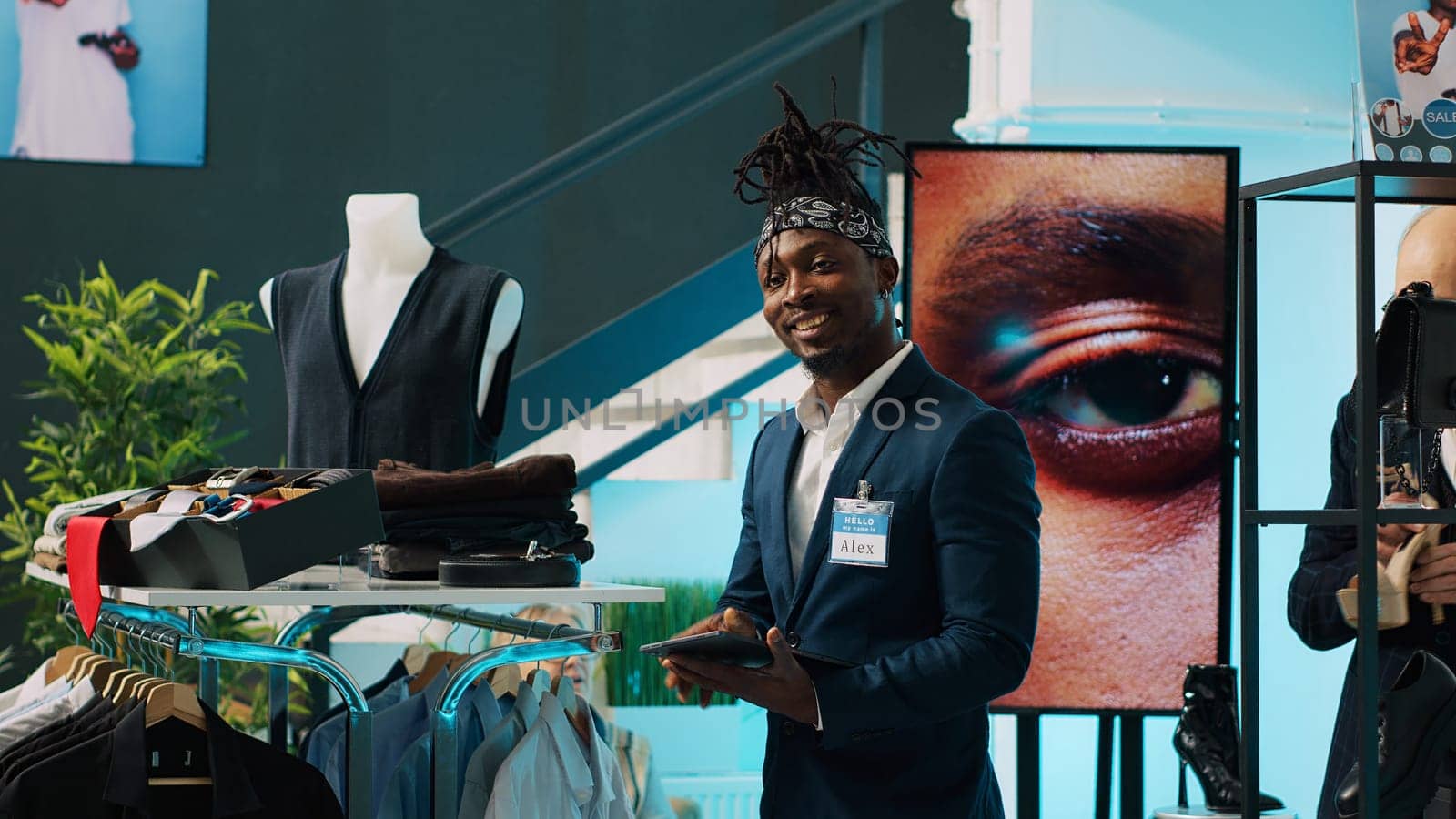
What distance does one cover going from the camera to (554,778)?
Result: 7.47 feet

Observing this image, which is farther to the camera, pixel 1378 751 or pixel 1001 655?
pixel 1378 751

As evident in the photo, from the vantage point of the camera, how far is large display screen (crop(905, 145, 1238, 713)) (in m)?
3.65

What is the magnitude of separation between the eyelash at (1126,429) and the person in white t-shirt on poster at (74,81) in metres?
3.80

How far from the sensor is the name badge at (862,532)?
1.86 metres

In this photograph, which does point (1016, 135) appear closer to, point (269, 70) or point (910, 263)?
point (910, 263)

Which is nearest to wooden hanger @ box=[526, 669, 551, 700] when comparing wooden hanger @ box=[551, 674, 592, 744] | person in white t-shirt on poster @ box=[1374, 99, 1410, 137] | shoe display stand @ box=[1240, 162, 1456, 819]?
wooden hanger @ box=[551, 674, 592, 744]

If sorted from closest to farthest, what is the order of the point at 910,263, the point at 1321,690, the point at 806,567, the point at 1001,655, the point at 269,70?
the point at 1001,655
the point at 806,567
the point at 1321,690
the point at 910,263
the point at 269,70

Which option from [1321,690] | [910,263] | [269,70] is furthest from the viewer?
[269,70]

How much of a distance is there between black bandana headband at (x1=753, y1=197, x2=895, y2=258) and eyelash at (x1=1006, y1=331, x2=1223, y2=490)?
5.68 ft

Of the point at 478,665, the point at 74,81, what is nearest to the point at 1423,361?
the point at 478,665

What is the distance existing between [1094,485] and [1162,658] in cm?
46

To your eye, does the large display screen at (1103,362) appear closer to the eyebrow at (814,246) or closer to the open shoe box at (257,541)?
the eyebrow at (814,246)

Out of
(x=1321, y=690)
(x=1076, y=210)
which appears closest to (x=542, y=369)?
(x=1076, y=210)

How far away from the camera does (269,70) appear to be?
19.1 ft
